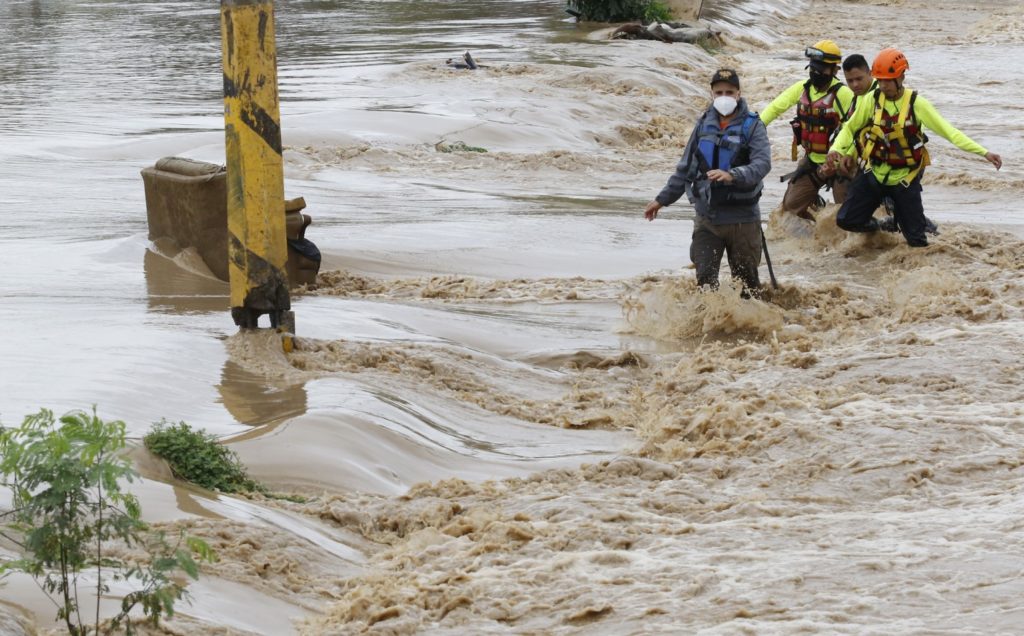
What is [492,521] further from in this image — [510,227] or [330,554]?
[510,227]

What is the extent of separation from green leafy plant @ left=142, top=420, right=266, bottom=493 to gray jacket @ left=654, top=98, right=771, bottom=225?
4.33 meters

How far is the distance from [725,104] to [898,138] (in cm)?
232

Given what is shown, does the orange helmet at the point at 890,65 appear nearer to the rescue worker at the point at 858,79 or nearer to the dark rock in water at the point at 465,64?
the rescue worker at the point at 858,79

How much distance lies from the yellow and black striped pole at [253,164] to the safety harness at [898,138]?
17.4 feet

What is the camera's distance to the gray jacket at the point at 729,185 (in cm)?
952

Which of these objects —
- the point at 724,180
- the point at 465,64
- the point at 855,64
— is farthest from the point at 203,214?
the point at 465,64

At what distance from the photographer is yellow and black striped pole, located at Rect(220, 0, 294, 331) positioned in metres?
7.59

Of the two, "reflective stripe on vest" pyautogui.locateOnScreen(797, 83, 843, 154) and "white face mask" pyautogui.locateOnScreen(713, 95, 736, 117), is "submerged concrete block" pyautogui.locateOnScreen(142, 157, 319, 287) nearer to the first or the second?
"white face mask" pyautogui.locateOnScreen(713, 95, 736, 117)

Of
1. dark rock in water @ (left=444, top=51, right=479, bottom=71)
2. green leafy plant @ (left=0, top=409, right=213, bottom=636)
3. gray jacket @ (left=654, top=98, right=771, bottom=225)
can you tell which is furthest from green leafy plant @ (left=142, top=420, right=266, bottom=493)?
dark rock in water @ (left=444, top=51, right=479, bottom=71)

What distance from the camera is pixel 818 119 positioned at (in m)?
12.5

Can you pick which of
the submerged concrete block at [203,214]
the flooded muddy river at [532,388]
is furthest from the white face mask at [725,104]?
the submerged concrete block at [203,214]

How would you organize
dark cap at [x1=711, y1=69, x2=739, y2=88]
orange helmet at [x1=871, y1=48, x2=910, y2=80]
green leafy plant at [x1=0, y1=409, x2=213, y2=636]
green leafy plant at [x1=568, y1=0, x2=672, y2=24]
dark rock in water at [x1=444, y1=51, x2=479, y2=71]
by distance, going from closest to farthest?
green leafy plant at [x1=0, y1=409, x2=213, y2=636]
dark cap at [x1=711, y1=69, x2=739, y2=88]
orange helmet at [x1=871, y1=48, x2=910, y2=80]
dark rock in water at [x1=444, y1=51, x2=479, y2=71]
green leafy plant at [x1=568, y1=0, x2=672, y2=24]

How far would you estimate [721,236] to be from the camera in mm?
10047

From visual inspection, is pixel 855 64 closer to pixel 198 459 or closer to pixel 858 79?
pixel 858 79
